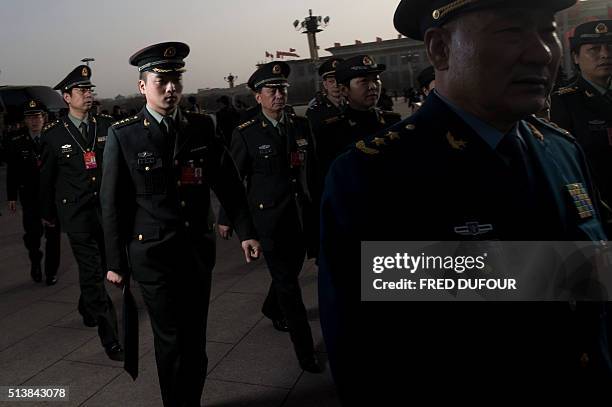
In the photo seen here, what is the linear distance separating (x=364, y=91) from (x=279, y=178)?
106 cm

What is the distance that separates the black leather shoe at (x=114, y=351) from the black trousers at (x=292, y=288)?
139 cm

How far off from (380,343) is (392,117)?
3624mm

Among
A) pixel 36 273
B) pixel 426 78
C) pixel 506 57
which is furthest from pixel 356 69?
pixel 36 273

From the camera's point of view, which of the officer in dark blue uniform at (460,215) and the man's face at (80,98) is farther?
the man's face at (80,98)

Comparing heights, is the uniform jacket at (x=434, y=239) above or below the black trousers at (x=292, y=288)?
above

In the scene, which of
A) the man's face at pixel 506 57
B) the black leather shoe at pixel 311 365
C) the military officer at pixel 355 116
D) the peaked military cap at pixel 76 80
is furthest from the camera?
the peaked military cap at pixel 76 80

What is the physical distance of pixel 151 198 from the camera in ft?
10.7

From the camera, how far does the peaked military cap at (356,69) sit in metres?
4.54

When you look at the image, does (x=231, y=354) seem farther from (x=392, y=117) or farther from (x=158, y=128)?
(x=392, y=117)

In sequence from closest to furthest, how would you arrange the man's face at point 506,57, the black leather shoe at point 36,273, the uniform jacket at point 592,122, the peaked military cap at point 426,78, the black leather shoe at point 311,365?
1. the man's face at point 506,57
2. the black leather shoe at point 311,365
3. the uniform jacket at point 592,122
4. the peaked military cap at point 426,78
5. the black leather shoe at point 36,273

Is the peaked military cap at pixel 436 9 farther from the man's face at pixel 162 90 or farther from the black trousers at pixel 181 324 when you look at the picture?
the black trousers at pixel 181 324

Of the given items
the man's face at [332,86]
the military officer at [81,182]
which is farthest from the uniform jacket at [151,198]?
the man's face at [332,86]

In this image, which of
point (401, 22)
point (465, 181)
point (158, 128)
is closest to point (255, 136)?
point (158, 128)

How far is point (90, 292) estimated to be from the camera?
4.78 m
